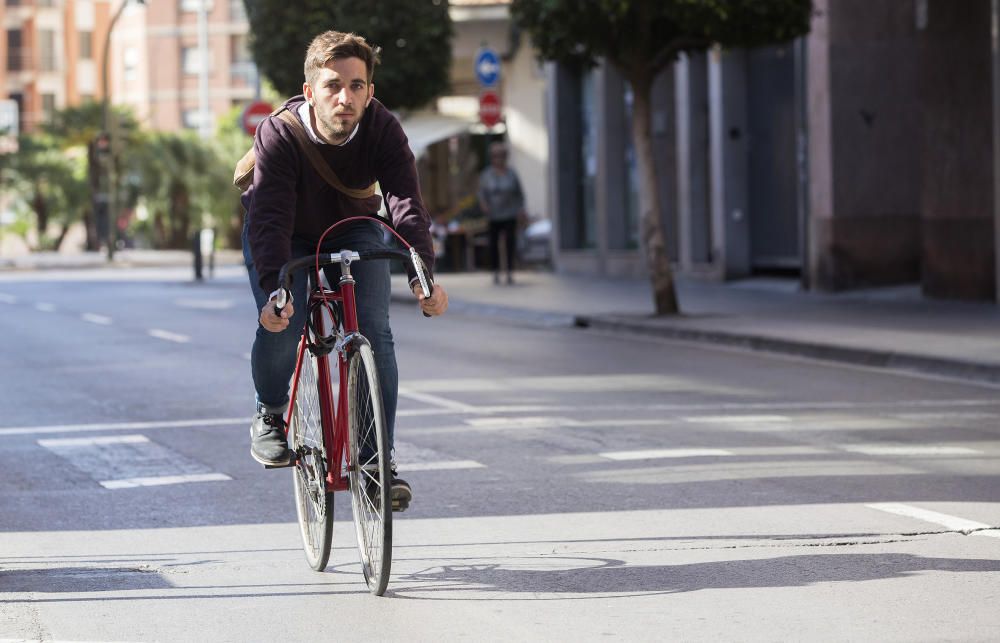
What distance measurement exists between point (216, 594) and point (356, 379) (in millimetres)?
836

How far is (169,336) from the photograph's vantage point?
59.4ft

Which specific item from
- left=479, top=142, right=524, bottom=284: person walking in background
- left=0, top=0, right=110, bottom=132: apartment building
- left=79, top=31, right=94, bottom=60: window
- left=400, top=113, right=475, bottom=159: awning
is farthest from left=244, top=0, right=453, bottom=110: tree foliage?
left=79, top=31, right=94, bottom=60: window

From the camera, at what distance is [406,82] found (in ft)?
103

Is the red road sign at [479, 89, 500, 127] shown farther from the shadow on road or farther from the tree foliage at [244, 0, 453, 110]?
the shadow on road

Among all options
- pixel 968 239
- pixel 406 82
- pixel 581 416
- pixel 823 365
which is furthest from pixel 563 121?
pixel 581 416

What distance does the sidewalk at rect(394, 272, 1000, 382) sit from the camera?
14422 millimetres

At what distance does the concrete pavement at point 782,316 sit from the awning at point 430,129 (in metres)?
6.89

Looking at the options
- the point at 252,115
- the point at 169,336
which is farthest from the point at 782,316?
the point at 252,115

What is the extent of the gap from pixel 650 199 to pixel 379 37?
1278 centimetres

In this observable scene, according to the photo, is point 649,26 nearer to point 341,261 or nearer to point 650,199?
point 650,199

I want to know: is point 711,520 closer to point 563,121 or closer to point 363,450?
point 363,450

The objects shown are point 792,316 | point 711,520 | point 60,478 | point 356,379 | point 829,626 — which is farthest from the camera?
point 792,316

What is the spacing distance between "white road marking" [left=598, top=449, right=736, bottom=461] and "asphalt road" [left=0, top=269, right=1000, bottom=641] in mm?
29

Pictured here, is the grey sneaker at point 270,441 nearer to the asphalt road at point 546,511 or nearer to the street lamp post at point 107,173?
the asphalt road at point 546,511
